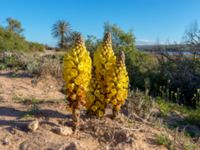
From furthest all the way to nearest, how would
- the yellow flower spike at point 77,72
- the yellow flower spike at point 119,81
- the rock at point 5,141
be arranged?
1. the yellow flower spike at point 119,81
2. the yellow flower spike at point 77,72
3. the rock at point 5,141

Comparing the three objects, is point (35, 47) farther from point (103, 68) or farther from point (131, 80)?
point (103, 68)

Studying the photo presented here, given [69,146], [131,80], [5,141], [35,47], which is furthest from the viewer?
[35,47]

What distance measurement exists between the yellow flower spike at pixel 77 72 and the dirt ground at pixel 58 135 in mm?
455

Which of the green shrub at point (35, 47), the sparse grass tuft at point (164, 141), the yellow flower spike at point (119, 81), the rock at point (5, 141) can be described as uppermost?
the green shrub at point (35, 47)

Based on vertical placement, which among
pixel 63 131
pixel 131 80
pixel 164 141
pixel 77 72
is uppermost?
pixel 77 72

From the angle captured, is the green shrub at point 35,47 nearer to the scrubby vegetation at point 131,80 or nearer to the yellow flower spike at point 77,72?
the scrubby vegetation at point 131,80

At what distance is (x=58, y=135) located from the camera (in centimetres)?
477

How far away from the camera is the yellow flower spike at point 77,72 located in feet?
15.6

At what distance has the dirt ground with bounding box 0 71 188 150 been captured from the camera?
4.58m

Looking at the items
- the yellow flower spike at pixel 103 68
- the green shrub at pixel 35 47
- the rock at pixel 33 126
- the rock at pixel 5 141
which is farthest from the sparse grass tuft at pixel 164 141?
the green shrub at pixel 35 47

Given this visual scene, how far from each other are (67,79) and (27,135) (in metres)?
0.86

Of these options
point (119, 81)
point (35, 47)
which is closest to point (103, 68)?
point (119, 81)

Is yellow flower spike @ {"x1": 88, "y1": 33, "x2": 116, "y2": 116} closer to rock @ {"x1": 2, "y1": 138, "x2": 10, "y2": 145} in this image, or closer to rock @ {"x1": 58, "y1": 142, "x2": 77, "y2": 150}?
rock @ {"x1": 58, "y1": 142, "x2": 77, "y2": 150}

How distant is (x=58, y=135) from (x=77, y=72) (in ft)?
2.71
